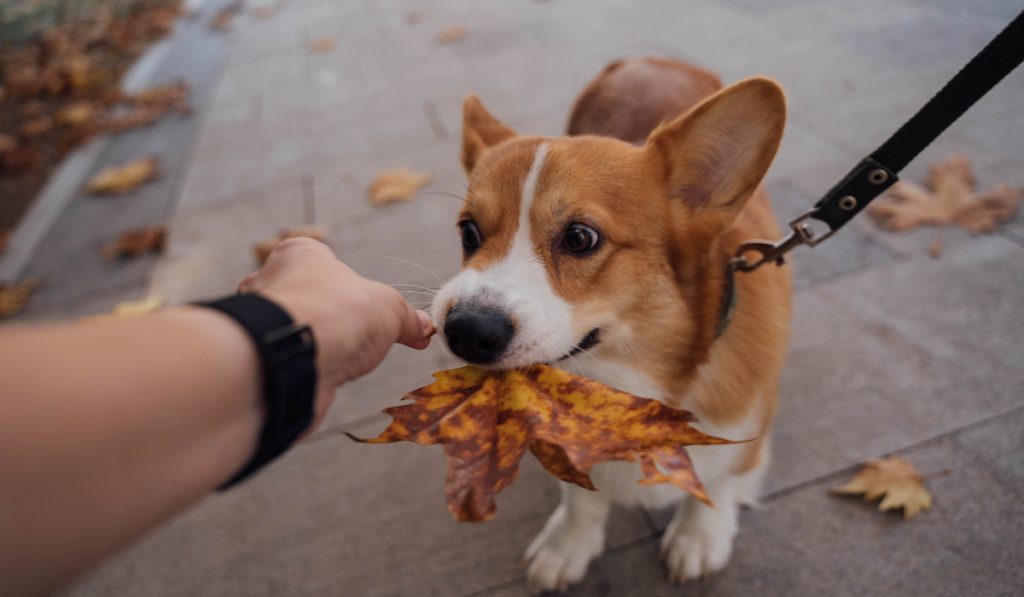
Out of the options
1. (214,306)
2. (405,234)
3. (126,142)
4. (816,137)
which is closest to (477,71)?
(405,234)

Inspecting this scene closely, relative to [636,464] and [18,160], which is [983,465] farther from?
[18,160]

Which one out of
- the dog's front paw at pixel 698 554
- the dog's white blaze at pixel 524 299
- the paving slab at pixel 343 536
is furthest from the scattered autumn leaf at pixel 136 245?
the dog's front paw at pixel 698 554

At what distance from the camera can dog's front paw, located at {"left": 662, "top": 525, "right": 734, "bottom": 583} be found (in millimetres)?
1840

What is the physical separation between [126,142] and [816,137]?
232 inches

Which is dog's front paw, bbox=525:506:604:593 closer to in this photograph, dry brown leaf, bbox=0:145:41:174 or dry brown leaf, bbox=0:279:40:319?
dry brown leaf, bbox=0:279:40:319

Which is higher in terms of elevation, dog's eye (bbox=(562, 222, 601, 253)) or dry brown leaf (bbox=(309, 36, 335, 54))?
dog's eye (bbox=(562, 222, 601, 253))

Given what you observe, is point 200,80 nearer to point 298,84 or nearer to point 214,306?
point 298,84

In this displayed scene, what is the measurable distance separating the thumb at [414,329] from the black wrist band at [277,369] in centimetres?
28

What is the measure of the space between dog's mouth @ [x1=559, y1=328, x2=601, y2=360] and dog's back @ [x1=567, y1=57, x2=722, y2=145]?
1.07 meters

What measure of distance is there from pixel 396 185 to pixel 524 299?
113 inches

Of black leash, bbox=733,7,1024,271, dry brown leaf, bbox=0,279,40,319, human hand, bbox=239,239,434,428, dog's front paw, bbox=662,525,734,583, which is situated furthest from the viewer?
dry brown leaf, bbox=0,279,40,319

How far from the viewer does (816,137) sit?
3711 mm

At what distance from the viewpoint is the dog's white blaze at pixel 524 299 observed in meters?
1.34

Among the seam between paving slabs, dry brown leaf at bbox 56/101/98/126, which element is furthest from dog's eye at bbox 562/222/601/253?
dry brown leaf at bbox 56/101/98/126
